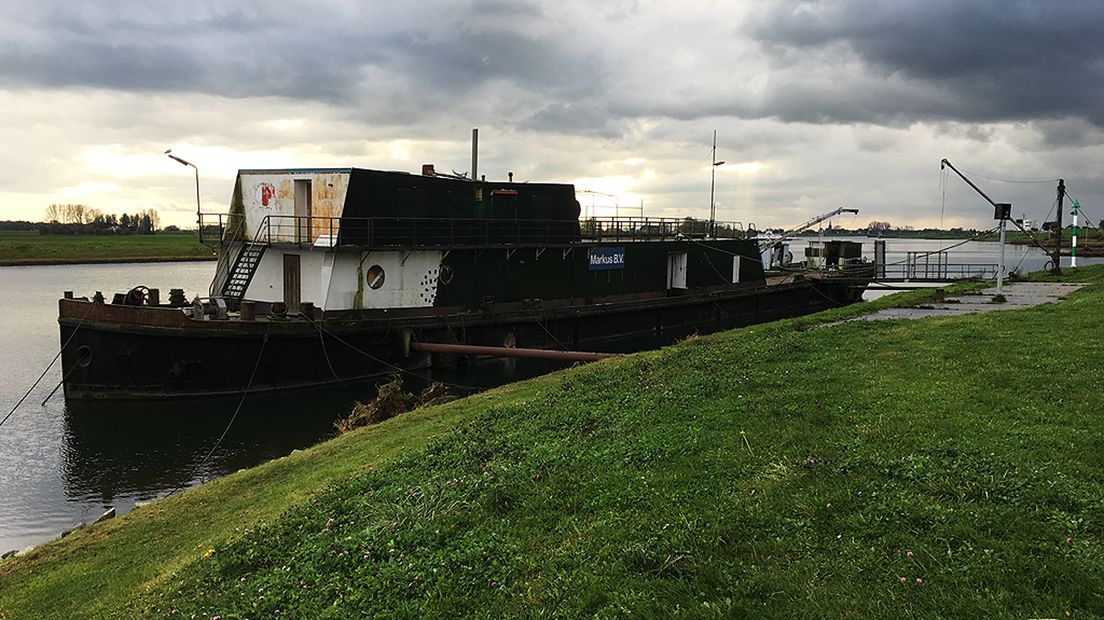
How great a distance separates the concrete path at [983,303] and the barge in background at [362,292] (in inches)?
502

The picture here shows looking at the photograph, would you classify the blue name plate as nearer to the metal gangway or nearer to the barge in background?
the barge in background

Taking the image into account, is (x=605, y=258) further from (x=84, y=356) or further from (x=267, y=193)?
(x=84, y=356)

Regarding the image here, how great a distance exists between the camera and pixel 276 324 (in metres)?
21.2

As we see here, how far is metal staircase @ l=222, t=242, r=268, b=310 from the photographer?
2364 cm

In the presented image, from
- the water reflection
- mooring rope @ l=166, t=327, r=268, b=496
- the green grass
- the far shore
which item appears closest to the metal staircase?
mooring rope @ l=166, t=327, r=268, b=496

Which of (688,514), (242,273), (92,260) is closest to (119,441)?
(242,273)

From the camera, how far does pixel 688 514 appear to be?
607 cm

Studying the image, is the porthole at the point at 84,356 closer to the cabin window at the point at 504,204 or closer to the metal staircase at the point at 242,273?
the metal staircase at the point at 242,273

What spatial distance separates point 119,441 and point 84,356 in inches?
162

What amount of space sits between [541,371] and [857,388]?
60.1ft

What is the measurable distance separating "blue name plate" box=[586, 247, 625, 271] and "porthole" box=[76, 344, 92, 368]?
17536mm

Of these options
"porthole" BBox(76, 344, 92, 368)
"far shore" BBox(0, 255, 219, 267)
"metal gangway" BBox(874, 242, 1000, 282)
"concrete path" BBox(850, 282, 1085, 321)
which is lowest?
"porthole" BBox(76, 344, 92, 368)

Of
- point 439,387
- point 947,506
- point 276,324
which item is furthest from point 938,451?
point 276,324

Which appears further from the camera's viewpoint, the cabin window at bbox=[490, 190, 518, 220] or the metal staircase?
the cabin window at bbox=[490, 190, 518, 220]
